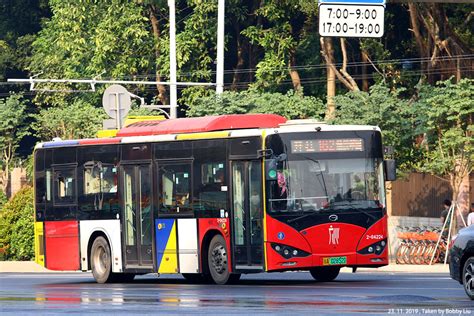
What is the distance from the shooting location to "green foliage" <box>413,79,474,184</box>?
37188mm

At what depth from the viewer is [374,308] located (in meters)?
18.6

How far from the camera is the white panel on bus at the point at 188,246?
27.5 meters

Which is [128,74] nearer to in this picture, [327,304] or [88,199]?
[88,199]

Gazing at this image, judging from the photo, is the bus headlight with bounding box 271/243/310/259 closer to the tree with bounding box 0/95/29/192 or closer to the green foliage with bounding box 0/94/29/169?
the tree with bounding box 0/95/29/192

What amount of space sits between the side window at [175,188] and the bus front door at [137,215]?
41cm

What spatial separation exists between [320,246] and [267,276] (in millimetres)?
5645

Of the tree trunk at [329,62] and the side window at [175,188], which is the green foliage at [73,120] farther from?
the side window at [175,188]

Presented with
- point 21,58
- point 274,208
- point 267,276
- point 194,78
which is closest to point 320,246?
point 274,208

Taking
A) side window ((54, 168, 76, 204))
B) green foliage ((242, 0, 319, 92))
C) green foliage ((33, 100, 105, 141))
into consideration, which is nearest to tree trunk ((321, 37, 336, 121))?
green foliage ((242, 0, 319, 92))

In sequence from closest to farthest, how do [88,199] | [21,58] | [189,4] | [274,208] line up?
[274,208], [88,199], [189,4], [21,58]

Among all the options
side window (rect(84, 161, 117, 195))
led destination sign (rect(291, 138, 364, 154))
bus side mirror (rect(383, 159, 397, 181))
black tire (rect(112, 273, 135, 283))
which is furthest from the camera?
black tire (rect(112, 273, 135, 283))

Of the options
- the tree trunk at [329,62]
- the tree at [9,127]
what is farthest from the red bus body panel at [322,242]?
the tree at [9,127]

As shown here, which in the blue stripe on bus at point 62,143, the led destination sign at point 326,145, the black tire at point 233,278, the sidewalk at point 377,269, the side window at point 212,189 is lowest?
the sidewalk at point 377,269

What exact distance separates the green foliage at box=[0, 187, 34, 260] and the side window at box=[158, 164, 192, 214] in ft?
53.7
